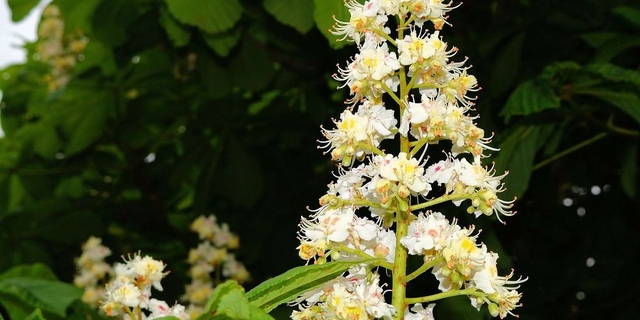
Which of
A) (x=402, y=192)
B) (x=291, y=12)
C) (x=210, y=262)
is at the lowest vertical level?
(x=210, y=262)

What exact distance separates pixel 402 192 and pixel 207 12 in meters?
1.07

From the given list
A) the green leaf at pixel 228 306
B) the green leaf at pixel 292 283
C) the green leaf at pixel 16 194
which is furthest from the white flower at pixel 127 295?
the green leaf at pixel 16 194

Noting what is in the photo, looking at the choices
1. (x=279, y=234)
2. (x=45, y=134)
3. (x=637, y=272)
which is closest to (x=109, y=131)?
(x=45, y=134)

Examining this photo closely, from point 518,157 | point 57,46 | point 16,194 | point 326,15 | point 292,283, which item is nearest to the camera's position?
point 292,283

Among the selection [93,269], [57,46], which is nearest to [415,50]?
[93,269]

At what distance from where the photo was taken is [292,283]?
1.00 metres

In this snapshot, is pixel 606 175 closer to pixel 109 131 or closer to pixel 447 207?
pixel 447 207

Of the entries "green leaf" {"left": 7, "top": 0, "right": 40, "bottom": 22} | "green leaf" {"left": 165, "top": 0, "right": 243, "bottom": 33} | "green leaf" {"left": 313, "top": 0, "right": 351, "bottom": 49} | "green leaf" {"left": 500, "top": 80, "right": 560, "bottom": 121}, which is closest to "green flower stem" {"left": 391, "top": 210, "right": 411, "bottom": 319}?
"green leaf" {"left": 313, "top": 0, "right": 351, "bottom": 49}

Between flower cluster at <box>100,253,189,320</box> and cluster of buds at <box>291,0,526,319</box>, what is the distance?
45cm

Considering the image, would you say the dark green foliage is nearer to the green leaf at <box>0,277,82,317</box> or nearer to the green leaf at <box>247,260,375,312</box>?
the green leaf at <box>0,277,82,317</box>

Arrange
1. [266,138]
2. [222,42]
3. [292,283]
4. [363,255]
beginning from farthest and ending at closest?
[266,138]
[222,42]
[363,255]
[292,283]

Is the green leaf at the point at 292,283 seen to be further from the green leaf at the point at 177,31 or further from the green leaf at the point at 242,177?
the green leaf at the point at 242,177

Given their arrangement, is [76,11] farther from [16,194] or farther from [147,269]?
[147,269]

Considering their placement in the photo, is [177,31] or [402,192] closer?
[402,192]
